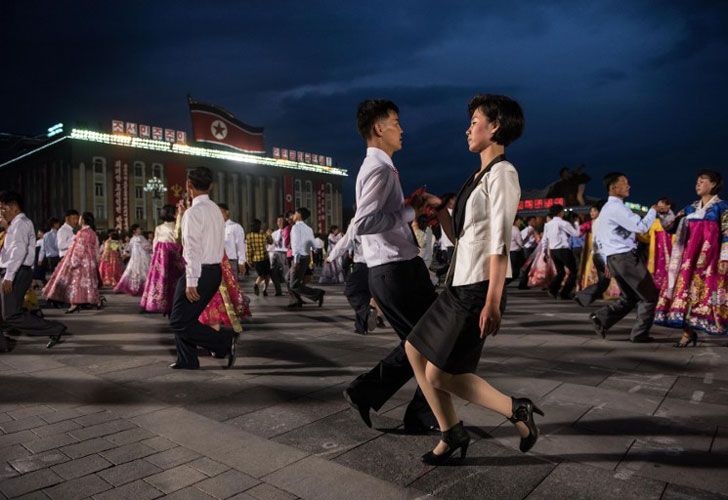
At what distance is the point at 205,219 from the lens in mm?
4375

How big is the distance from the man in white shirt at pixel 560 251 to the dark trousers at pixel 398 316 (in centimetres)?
798

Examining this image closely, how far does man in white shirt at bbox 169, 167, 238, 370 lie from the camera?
426 centimetres

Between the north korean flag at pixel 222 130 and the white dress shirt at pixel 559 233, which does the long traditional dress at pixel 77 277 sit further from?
the north korean flag at pixel 222 130

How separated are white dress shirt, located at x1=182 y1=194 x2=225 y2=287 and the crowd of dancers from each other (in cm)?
1

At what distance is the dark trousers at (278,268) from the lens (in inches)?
439

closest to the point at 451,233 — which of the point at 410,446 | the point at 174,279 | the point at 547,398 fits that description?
the point at 410,446

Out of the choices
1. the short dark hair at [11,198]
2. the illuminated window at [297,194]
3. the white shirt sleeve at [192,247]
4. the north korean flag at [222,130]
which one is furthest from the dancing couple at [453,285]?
the illuminated window at [297,194]

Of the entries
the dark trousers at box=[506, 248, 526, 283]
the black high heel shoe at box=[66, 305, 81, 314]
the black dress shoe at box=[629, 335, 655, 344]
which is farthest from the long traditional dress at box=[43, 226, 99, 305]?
the dark trousers at box=[506, 248, 526, 283]

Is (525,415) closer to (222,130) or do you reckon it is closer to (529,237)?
(529,237)

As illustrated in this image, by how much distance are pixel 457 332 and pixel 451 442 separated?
560 mm

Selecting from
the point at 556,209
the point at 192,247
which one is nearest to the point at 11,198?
the point at 192,247

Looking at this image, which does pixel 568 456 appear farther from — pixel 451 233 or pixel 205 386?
pixel 205 386

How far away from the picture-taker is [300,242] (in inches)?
362

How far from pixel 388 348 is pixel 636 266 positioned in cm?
276
